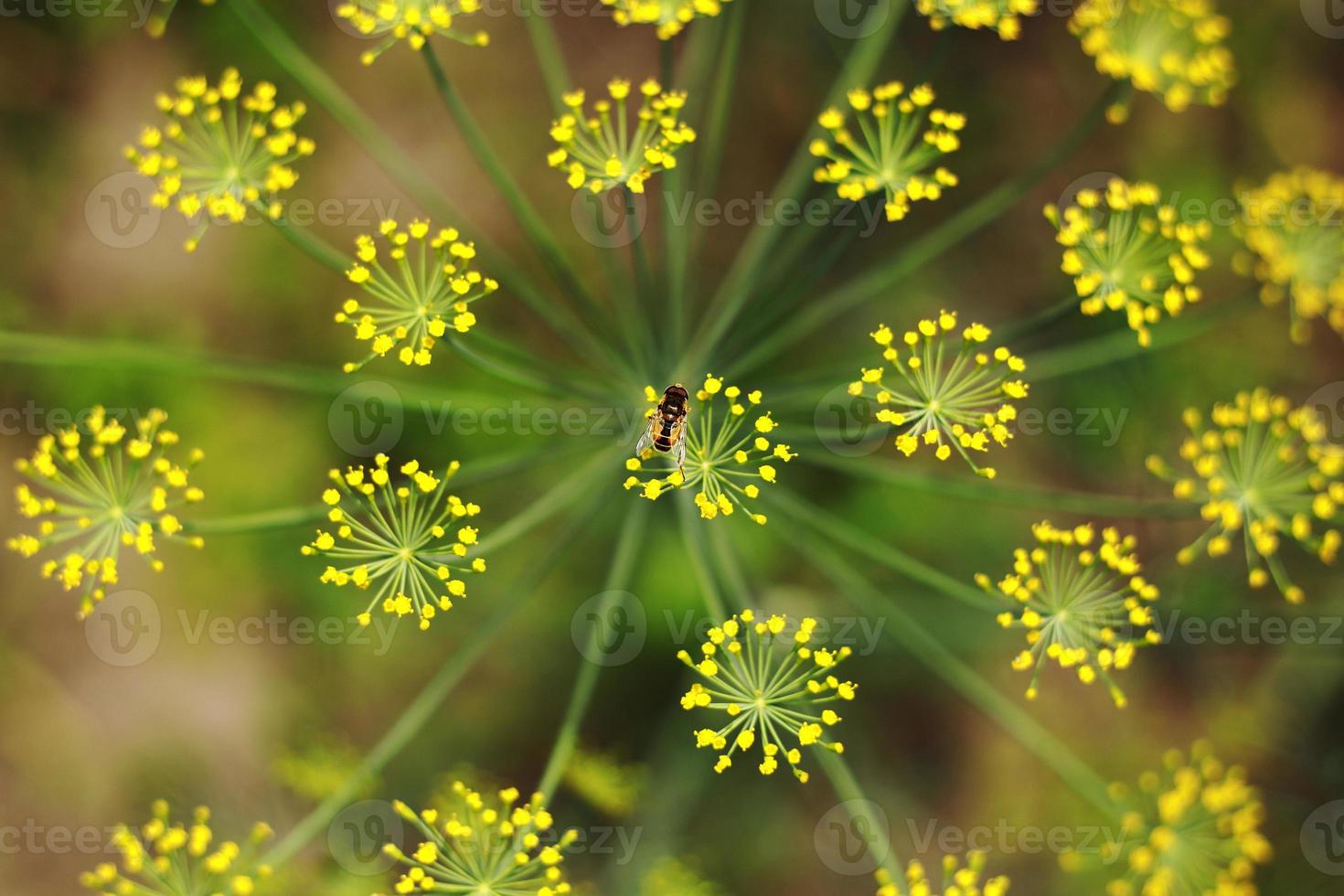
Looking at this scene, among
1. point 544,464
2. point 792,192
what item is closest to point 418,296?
point 792,192

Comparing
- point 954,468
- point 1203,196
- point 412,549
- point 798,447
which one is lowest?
point 412,549

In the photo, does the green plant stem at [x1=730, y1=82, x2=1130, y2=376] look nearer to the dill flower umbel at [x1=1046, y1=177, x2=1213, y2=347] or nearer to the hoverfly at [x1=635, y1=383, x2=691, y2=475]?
the dill flower umbel at [x1=1046, y1=177, x2=1213, y2=347]

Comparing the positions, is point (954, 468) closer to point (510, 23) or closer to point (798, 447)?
point (798, 447)

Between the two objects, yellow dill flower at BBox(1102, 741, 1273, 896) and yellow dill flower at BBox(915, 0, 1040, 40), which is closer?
yellow dill flower at BBox(915, 0, 1040, 40)

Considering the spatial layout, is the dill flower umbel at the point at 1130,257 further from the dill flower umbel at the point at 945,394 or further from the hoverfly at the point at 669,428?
the hoverfly at the point at 669,428

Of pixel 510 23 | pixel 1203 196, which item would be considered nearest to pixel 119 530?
pixel 510 23

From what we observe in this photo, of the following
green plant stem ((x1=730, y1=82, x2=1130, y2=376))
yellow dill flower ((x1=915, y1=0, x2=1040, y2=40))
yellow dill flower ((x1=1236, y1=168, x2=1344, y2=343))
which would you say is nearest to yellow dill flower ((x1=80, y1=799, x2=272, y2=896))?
green plant stem ((x1=730, y1=82, x2=1130, y2=376))

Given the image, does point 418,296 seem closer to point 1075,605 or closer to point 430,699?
point 430,699
